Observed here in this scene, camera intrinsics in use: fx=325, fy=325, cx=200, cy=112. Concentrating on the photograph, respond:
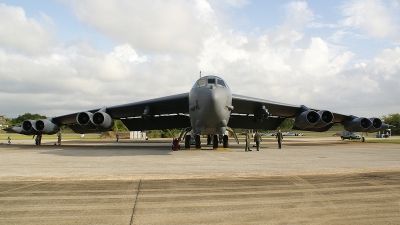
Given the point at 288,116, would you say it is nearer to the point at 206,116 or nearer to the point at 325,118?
the point at 325,118

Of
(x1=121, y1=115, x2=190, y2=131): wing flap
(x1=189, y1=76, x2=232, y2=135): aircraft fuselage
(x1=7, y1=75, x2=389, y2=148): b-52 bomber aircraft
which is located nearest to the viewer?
(x1=189, y1=76, x2=232, y2=135): aircraft fuselage

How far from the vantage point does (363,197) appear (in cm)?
585

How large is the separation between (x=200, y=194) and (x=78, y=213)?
222 cm

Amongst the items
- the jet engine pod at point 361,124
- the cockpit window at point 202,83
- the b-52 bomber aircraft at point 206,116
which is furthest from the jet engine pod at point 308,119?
the cockpit window at point 202,83

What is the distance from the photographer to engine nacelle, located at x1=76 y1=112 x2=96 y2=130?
21219 millimetres

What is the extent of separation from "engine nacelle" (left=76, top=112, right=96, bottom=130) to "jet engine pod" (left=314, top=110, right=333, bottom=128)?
14849 millimetres

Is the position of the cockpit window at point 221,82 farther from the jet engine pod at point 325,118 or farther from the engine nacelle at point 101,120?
the engine nacelle at point 101,120

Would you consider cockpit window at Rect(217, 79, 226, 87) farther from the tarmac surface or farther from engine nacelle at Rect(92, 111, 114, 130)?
the tarmac surface

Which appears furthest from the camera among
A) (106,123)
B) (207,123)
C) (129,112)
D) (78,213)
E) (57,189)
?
(129,112)

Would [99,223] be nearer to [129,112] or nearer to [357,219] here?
[357,219]

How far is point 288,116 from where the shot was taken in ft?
83.8

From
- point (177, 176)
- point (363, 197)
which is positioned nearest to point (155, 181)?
point (177, 176)

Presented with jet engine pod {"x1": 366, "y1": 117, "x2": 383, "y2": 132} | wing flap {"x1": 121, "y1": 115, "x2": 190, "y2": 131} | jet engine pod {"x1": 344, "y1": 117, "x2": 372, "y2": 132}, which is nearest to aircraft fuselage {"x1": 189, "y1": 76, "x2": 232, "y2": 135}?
wing flap {"x1": 121, "y1": 115, "x2": 190, "y2": 131}

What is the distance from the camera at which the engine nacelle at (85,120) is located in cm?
2122
